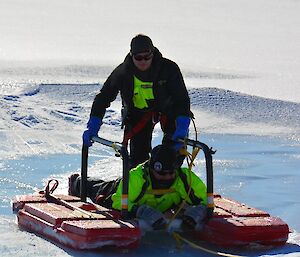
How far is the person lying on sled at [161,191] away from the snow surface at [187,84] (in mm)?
204

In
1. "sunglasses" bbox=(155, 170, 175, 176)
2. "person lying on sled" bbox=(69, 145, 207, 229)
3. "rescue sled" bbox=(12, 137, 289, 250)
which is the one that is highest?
"sunglasses" bbox=(155, 170, 175, 176)

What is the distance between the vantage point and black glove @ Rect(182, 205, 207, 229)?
233 inches

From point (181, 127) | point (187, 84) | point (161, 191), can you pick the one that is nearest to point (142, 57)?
point (181, 127)

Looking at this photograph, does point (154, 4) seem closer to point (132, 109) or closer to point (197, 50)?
point (197, 50)

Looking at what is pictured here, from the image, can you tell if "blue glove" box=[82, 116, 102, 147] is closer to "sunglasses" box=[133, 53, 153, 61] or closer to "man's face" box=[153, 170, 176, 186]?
"sunglasses" box=[133, 53, 153, 61]

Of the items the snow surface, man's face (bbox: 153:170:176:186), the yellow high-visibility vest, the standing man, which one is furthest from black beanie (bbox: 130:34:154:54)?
the snow surface

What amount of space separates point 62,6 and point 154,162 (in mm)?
16196

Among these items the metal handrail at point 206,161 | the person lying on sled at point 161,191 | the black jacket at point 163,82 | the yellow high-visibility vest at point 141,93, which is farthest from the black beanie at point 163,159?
the yellow high-visibility vest at point 141,93

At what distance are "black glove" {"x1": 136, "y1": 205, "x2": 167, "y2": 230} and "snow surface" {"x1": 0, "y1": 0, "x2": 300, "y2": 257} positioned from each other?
0.16 m

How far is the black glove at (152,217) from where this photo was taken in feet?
19.0

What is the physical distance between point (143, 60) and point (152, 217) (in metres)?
1.08

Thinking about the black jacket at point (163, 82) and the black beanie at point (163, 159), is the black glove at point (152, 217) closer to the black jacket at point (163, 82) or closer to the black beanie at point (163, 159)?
the black beanie at point (163, 159)

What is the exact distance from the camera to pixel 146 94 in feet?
21.2

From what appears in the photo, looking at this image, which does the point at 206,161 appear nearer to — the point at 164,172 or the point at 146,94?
the point at 164,172
